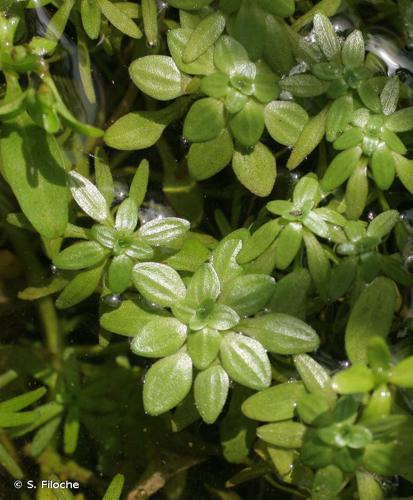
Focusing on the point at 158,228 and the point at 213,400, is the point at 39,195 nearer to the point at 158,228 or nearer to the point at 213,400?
the point at 158,228

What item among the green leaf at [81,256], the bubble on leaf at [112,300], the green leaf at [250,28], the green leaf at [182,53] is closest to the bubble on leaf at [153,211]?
the bubble on leaf at [112,300]

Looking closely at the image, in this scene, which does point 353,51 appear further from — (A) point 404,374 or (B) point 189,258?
(A) point 404,374

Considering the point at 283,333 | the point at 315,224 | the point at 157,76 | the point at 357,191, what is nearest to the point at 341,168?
the point at 357,191

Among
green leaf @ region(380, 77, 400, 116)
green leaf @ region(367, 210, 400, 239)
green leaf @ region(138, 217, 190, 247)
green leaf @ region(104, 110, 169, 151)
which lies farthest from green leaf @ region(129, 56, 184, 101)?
green leaf @ region(367, 210, 400, 239)

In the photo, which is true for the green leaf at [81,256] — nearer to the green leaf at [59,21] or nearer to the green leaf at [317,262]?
the green leaf at [317,262]

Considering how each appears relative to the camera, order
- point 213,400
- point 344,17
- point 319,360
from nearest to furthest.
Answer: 1. point 213,400
2. point 319,360
3. point 344,17

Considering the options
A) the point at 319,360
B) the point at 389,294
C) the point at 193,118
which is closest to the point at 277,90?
the point at 193,118

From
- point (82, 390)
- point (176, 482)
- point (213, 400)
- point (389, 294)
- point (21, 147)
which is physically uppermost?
point (21, 147)
